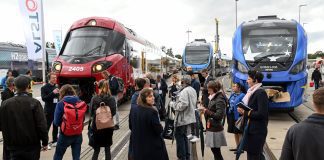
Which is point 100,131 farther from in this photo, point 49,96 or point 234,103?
point 234,103

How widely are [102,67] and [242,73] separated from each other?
4.74 metres

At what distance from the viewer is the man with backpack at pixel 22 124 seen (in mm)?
4570

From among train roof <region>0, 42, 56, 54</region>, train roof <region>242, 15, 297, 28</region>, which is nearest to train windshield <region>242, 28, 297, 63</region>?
train roof <region>242, 15, 297, 28</region>

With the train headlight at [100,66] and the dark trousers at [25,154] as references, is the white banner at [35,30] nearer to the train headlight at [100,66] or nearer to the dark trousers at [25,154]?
the train headlight at [100,66]

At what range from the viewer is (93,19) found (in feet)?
45.9

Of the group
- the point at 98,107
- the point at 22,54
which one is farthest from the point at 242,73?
the point at 22,54

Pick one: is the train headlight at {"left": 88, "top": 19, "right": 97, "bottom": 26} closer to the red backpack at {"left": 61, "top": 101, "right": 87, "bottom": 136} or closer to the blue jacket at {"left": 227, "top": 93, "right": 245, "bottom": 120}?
the blue jacket at {"left": 227, "top": 93, "right": 245, "bottom": 120}

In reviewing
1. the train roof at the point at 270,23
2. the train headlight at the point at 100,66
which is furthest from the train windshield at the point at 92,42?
the train roof at the point at 270,23

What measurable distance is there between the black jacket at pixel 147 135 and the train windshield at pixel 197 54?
2463 centimetres

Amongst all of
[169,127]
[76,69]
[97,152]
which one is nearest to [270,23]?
[76,69]

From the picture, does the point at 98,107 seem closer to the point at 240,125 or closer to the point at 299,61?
the point at 240,125

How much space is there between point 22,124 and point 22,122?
0.08 ft

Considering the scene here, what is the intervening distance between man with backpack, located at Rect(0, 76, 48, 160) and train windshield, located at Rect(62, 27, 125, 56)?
871cm

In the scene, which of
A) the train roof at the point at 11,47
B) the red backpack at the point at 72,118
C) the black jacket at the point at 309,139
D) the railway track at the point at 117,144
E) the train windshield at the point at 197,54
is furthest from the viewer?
the train roof at the point at 11,47
